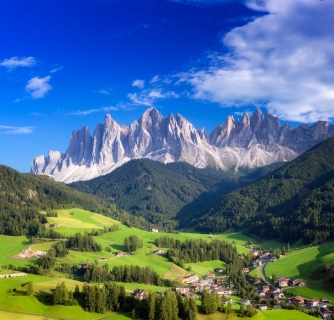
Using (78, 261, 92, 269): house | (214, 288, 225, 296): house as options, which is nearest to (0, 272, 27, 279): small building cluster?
(78, 261, 92, 269): house

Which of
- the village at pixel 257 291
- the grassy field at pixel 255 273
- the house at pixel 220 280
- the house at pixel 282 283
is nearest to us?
the village at pixel 257 291

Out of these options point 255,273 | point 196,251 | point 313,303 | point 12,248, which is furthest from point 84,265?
point 313,303

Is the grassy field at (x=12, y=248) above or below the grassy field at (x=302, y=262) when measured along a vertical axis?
above

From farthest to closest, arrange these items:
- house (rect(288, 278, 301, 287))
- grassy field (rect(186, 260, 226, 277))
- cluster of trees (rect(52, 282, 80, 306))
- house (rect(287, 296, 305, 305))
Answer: grassy field (rect(186, 260, 226, 277)) < house (rect(288, 278, 301, 287)) < house (rect(287, 296, 305, 305)) < cluster of trees (rect(52, 282, 80, 306))

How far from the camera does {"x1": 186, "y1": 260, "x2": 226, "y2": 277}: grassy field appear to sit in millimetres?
134125

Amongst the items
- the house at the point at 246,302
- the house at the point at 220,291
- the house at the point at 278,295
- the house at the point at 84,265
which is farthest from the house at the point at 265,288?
the house at the point at 84,265

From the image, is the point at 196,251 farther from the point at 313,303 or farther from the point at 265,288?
the point at 313,303

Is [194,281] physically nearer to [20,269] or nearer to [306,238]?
[20,269]

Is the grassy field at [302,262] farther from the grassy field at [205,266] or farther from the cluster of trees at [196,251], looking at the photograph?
the cluster of trees at [196,251]

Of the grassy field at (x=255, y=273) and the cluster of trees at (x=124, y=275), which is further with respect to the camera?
the grassy field at (x=255, y=273)

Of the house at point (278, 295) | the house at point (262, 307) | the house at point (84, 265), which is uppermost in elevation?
the house at point (84, 265)

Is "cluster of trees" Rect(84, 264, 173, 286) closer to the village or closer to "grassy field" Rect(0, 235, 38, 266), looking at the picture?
the village

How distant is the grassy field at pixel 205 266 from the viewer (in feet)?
440

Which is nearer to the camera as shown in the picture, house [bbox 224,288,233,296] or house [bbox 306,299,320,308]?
house [bbox 306,299,320,308]
